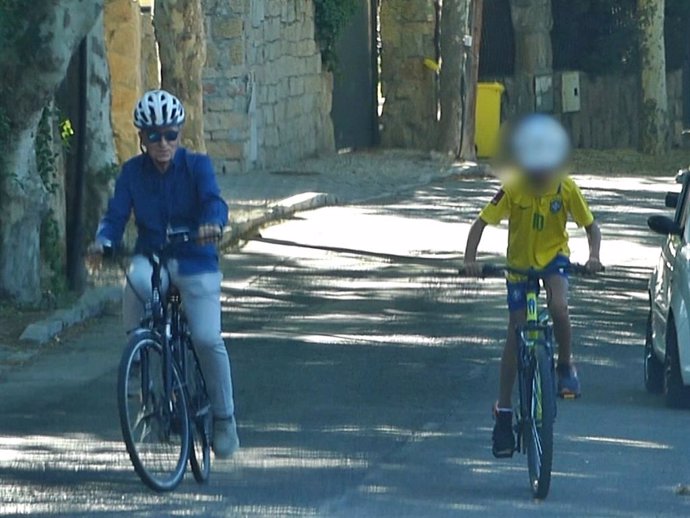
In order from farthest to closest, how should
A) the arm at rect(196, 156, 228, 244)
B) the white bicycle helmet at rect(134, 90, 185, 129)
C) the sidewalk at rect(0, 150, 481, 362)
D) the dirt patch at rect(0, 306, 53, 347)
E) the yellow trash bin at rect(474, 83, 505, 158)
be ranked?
the yellow trash bin at rect(474, 83, 505, 158) < the sidewalk at rect(0, 150, 481, 362) < the dirt patch at rect(0, 306, 53, 347) < the white bicycle helmet at rect(134, 90, 185, 129) < the arm at rect(196, 156, 228, 244)

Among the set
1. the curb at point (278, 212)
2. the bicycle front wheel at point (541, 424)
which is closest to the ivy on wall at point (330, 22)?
the curb at point (278, 212)

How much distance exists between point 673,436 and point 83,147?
6.65 meters

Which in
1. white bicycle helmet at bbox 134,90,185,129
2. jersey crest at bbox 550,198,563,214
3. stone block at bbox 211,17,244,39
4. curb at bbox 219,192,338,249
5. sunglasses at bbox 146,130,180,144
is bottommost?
curb at bbox 219,192,338,249

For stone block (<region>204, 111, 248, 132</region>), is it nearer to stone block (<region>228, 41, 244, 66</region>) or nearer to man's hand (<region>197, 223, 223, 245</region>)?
stone block (<region>228, 41, 244, 66</region>)

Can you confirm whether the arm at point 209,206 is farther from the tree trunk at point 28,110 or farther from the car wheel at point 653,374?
the tree trunk at point 28,110

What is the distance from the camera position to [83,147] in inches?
567

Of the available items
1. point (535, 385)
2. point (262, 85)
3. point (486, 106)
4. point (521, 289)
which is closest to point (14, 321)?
point (521, 289)

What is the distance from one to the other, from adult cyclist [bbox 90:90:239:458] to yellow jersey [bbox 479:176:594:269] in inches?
50.0

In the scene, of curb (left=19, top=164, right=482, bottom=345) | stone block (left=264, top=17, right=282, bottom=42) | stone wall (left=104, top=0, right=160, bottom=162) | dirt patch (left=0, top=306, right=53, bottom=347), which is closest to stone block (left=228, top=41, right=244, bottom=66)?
stone block (left=264, top=17, right=282, bottom=42)

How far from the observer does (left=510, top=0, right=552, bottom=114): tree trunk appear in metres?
32.0

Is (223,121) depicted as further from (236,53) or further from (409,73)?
(409,73)

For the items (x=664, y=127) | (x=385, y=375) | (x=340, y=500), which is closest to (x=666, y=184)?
(x=664, y=127)

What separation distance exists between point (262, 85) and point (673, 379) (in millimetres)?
15199

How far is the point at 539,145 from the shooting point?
26.7 ft
